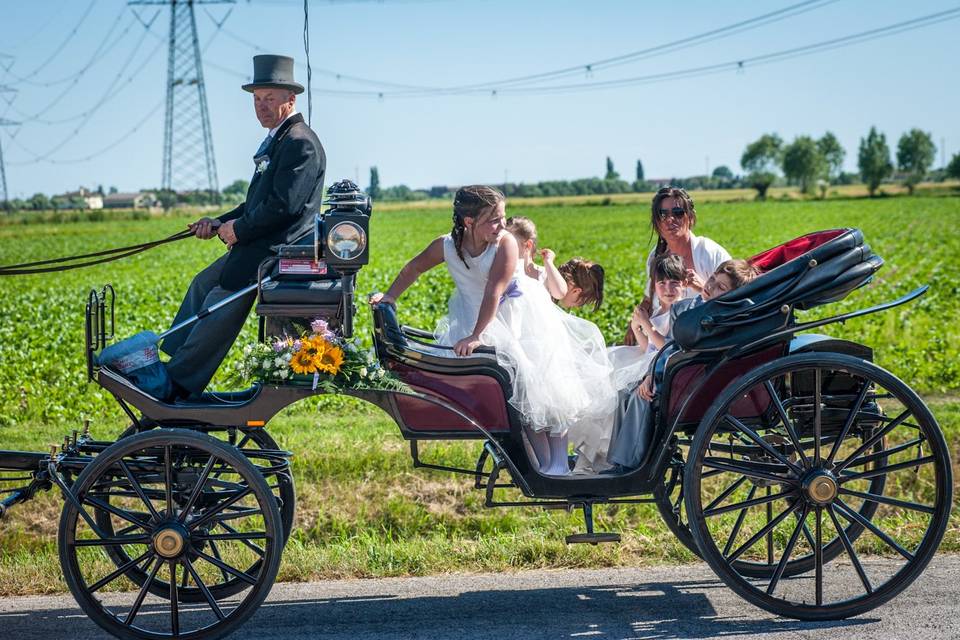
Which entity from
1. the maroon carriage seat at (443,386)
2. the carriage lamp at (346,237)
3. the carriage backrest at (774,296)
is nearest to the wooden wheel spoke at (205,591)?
the maroon carriage seat at (443,386)

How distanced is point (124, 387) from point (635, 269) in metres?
20.5

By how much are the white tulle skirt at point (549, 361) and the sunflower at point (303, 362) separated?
775 millimetres

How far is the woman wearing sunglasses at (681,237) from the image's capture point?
5.36 m

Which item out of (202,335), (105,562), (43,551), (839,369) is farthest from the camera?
(43,551)

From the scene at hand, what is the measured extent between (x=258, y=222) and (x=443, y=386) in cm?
116

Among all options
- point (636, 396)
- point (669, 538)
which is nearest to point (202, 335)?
point (636, 396)

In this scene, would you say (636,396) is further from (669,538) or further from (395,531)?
(395,531)

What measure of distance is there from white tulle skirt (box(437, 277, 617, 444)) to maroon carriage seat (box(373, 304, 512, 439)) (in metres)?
0.09

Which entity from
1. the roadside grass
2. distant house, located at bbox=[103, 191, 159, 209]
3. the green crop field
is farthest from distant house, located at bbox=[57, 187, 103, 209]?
the roadside grass

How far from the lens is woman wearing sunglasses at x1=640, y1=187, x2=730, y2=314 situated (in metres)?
5.36

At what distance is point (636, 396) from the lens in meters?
4.61

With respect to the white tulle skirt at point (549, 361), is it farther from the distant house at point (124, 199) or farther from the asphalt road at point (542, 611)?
the distant house at point (124, 199)

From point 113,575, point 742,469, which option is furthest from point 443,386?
point 113,575

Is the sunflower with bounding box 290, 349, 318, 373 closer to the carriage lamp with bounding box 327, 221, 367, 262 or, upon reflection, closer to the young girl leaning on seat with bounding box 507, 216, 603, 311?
the carriage lamp with bounding box 327, 221, 367, 262
